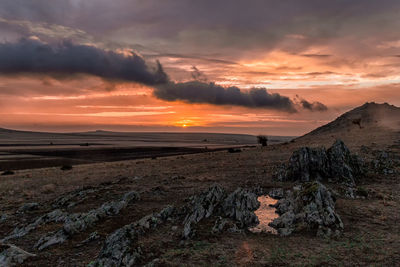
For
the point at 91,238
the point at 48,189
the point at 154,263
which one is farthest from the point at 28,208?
the point at 154,263

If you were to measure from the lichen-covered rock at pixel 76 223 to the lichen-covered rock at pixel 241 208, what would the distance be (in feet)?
31.7

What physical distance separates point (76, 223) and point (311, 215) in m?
16.8

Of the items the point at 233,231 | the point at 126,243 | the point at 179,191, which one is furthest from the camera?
the point at 179,191

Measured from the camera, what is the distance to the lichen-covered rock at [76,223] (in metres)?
16.1

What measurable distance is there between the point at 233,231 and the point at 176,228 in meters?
4.07

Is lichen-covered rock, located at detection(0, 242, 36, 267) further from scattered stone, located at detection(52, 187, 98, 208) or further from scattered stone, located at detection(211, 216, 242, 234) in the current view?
scattered stone, located at detection(52, 187, 98, 208)

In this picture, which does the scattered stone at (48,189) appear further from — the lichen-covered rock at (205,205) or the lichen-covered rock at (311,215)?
the lichen-covered rock at (311,215)

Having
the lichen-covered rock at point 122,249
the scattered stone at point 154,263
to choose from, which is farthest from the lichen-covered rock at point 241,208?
the scattered stone at point 154,263

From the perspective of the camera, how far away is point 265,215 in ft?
64.9

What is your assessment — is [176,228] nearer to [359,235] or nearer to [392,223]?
[359,235]

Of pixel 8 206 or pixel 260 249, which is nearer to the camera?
pixel 260 249

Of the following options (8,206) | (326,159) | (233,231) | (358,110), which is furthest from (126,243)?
(358,110)

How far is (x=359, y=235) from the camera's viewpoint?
50.2 ft

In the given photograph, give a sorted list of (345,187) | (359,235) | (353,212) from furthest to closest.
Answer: (345,187) < (353,212) < (359,235)
